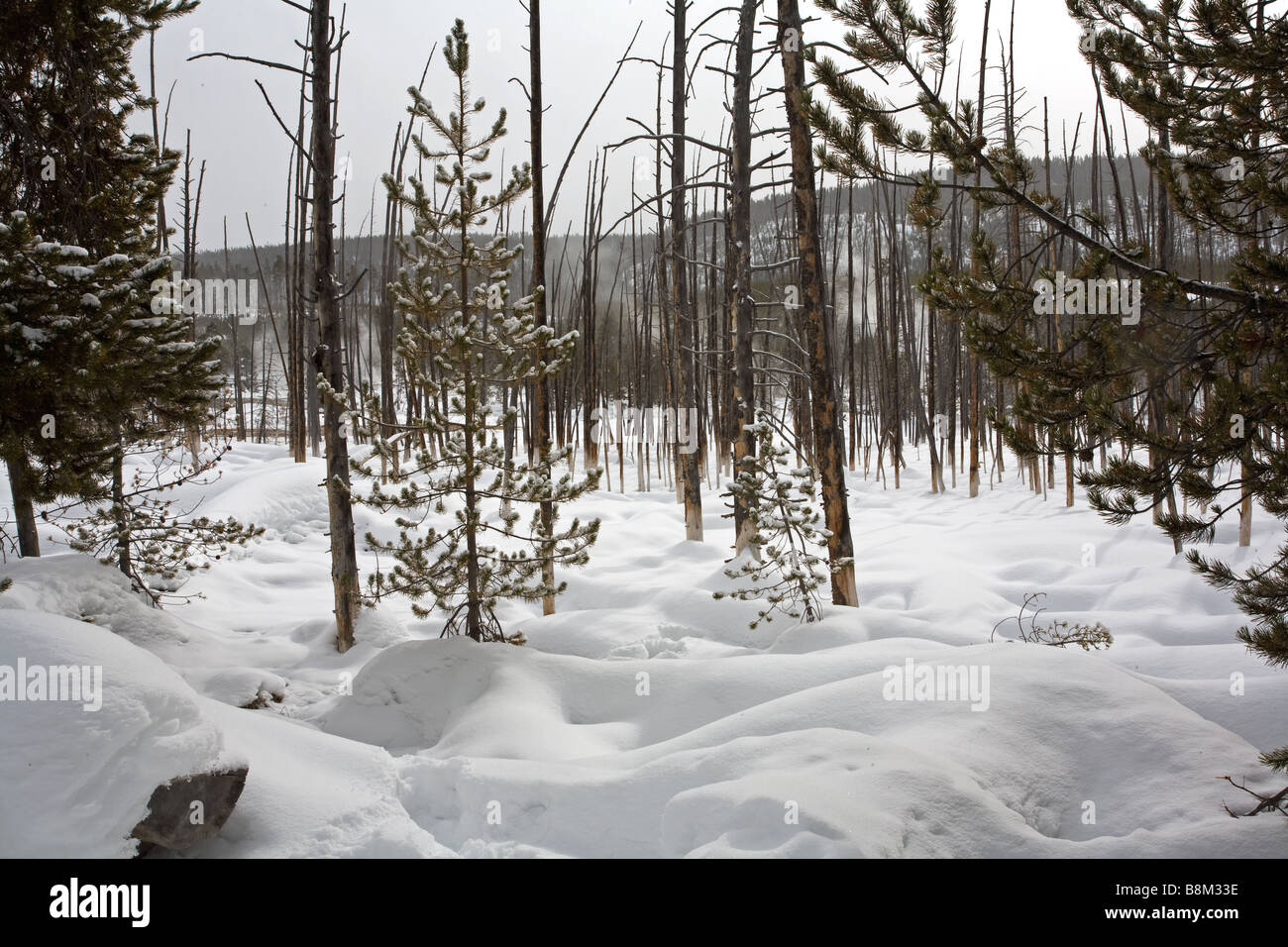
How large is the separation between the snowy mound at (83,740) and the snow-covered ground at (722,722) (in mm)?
32

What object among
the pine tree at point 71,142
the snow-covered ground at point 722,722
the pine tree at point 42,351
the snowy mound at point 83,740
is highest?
the pine tree at point 71,142

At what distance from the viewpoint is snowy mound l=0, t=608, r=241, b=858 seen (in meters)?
2.36

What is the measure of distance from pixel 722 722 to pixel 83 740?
256 centimetres

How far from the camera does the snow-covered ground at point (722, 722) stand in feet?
8.38

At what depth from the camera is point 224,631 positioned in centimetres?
604

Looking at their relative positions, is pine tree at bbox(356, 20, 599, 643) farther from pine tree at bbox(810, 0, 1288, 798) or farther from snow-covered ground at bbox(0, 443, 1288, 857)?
pine tree at bbox(810, 0, 1288, 798)

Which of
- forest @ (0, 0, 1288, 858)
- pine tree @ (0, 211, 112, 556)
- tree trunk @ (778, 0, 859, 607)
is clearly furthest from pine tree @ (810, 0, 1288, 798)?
pine tree @ (0, 211, 112, 556)

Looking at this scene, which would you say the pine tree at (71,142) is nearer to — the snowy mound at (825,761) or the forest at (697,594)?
the forest at (697,594)

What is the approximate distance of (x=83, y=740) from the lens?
100 inches

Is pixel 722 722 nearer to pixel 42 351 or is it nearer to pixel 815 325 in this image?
pixel 815 325

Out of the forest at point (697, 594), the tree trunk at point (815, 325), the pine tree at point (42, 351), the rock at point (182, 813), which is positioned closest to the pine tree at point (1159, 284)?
the forest at point (697, 594)
